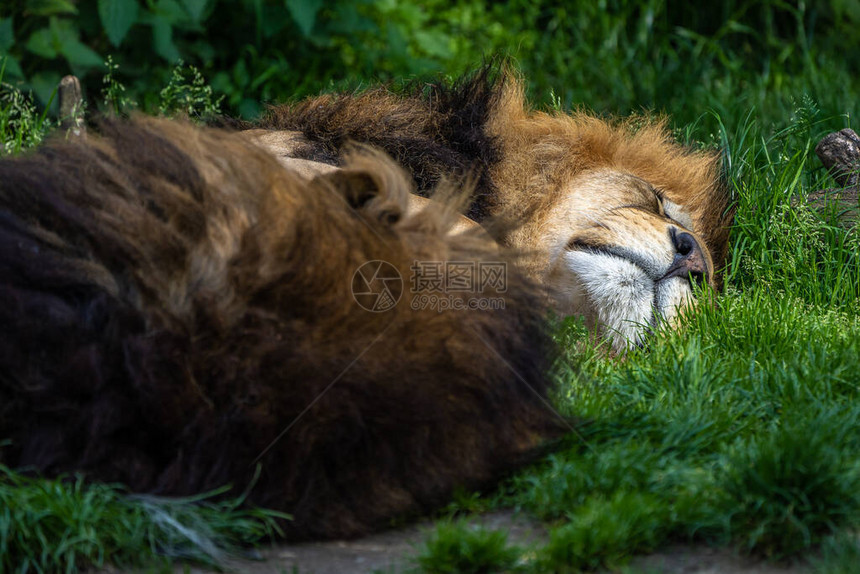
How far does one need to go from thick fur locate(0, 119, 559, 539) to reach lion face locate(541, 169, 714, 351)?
1063 millimetres

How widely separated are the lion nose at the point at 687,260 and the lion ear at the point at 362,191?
4.73ft

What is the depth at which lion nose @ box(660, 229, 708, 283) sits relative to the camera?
3.76 m

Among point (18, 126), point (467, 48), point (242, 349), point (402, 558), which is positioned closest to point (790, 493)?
point (402, 558)

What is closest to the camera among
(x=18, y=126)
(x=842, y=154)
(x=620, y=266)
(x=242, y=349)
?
(x=242, y=349)

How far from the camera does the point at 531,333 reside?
107 inches

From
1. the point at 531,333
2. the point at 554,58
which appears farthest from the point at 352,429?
the point at 554,58

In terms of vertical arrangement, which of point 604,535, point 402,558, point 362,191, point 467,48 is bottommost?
point 467,48

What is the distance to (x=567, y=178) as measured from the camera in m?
4.06

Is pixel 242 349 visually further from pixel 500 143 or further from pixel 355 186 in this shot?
pixel 500 143

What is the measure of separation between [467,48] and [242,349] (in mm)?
5689

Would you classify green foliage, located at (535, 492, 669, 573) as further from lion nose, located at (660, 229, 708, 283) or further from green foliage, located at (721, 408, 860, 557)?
lion nose, located at (660, 229, 708, 283)

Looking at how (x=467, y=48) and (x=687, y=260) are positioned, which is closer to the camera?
(x=687, y=260)

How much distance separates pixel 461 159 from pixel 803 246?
153 cm

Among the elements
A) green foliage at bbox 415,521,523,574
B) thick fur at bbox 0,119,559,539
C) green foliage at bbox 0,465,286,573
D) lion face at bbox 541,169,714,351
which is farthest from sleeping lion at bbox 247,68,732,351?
green foliage at bbox 0,465,286,573
